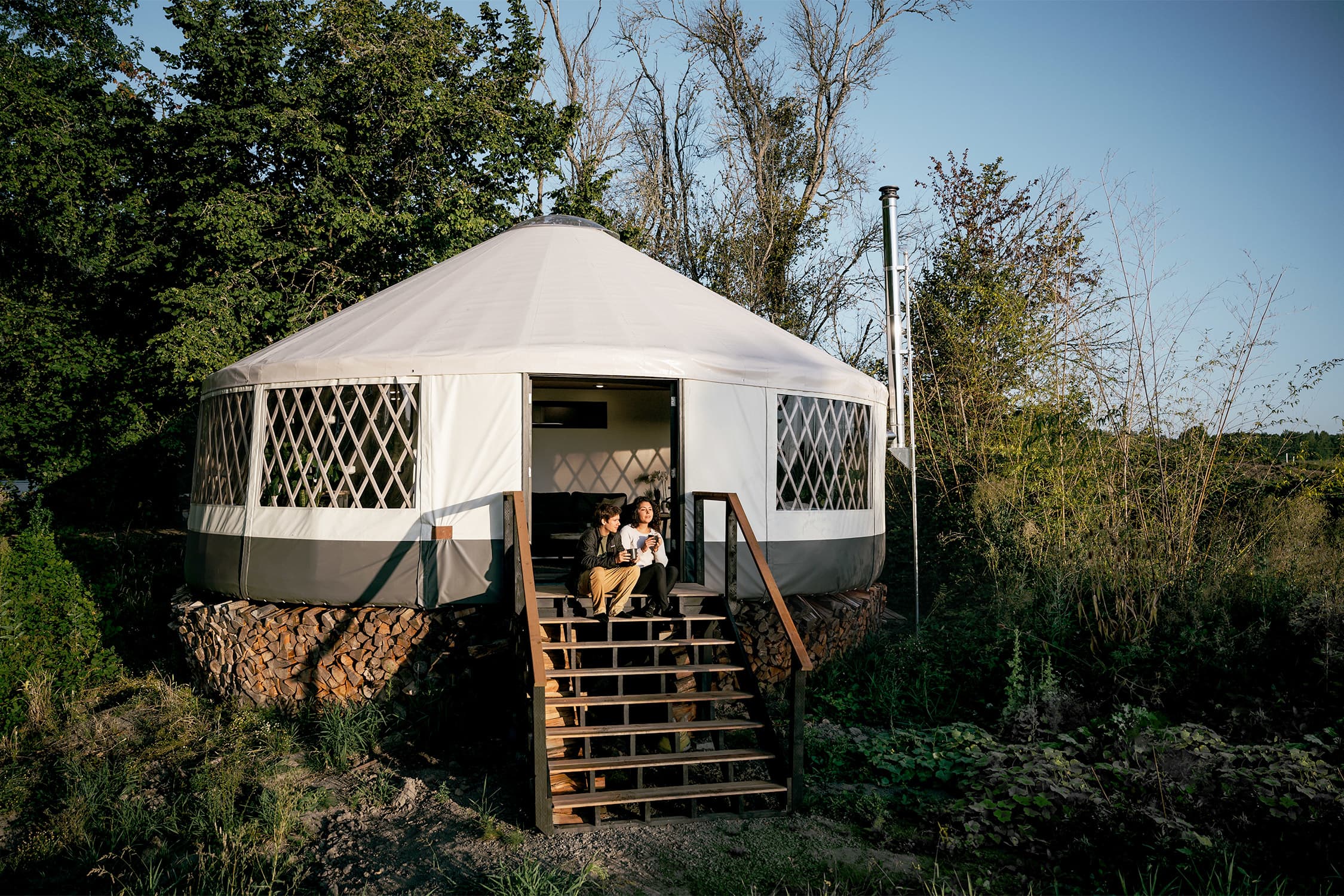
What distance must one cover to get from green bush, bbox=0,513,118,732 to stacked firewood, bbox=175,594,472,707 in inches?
38.5

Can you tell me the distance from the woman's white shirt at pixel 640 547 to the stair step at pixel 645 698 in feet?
2.16

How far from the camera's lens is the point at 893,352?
259 inches

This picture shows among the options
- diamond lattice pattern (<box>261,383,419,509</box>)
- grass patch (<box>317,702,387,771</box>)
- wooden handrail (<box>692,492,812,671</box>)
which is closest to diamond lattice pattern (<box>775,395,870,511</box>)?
wooden handrail (<box>692,492,812,671</box>)

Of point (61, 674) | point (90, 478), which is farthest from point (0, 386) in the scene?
point (61, 674)

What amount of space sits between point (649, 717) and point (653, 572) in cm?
74

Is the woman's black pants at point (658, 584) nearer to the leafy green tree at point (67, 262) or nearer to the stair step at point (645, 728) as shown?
the stair step at point (645, 728)

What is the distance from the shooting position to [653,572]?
4379 millimetres

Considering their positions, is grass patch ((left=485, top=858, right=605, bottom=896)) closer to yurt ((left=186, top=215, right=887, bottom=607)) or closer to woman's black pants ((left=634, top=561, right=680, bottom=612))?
woman's black pants ((left=634, top=561, right=680, bottom=612))

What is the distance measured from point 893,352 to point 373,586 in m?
3.97

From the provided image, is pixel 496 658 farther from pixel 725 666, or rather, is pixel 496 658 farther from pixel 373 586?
pixel 725 666

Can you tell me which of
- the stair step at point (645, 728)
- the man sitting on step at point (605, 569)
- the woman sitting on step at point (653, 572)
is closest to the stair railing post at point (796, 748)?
the stair step at point (645, 728)

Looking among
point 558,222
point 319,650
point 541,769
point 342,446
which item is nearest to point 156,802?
point 319,650

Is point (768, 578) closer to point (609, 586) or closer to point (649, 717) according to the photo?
point (609, 586)

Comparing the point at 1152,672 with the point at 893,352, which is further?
the point at 893,352
